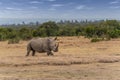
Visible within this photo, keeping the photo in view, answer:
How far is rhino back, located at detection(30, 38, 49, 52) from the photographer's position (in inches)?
850

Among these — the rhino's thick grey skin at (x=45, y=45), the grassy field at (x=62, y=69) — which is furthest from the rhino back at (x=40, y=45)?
the grassy field at (x=62, y=69)

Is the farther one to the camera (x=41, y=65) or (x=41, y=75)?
(x=41, y=65)

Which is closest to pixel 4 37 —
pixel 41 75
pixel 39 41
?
pixel 39 41

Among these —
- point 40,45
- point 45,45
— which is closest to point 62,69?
point 45,45

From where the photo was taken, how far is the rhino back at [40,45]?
21.6m

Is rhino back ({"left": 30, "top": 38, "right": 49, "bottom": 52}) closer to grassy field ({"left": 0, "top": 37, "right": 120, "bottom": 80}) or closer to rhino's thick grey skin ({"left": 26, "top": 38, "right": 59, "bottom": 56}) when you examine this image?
rhino's thick grey skin ({"left": 26, "top": 38, "right": 59, "bottom": 56})

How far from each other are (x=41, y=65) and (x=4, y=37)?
104ft

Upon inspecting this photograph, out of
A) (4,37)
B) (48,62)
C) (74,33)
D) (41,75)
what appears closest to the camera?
(41,75)

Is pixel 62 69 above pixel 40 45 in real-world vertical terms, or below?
below

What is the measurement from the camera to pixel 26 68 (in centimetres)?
1664

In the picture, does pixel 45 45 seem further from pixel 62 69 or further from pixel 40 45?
pixel 62 69

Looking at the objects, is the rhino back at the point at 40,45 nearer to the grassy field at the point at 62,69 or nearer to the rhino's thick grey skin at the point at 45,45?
the rhino's thick grey skin at the point at 45,45

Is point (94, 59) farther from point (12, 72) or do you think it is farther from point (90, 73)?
point (12, 72)

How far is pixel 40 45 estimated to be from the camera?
21656 mm
